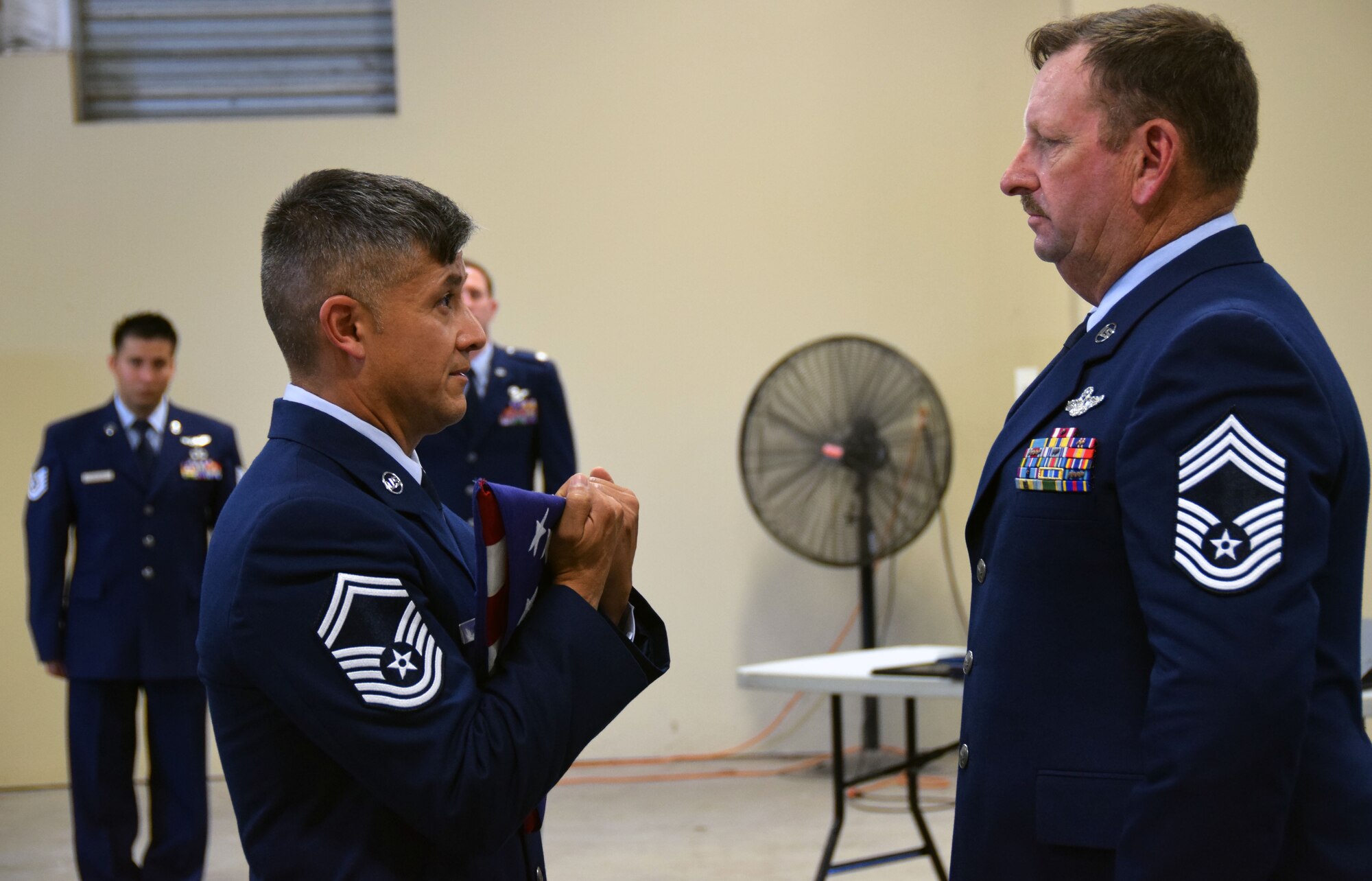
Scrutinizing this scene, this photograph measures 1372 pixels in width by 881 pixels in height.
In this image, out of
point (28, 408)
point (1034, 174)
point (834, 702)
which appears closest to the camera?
point (1034, 174)

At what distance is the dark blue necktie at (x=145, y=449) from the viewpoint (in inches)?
159

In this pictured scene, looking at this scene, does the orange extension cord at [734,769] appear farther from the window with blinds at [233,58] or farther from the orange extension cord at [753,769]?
the window with blinds at [233,58]

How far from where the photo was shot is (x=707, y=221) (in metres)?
→ 5.52

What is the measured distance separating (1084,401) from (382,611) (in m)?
0.70

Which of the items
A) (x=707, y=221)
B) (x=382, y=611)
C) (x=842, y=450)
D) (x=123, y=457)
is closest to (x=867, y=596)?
(x=842, y=450)

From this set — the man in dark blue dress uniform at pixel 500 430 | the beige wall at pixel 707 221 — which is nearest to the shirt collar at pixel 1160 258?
the man in dark blue dress uniform at pixel 500 430

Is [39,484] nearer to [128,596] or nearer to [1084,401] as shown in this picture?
[128,596]

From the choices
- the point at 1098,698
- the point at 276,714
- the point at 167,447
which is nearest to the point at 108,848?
the point at 167,447

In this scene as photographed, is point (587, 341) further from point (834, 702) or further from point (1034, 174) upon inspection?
point (1034, 174)

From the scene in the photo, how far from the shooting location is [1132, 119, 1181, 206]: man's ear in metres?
1.28

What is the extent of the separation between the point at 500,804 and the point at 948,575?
4546 millimetres

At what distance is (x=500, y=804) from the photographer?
1.11 meters

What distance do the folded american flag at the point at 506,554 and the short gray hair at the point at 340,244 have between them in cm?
24

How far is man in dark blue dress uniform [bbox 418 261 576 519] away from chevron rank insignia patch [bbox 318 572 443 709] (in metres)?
2.85
